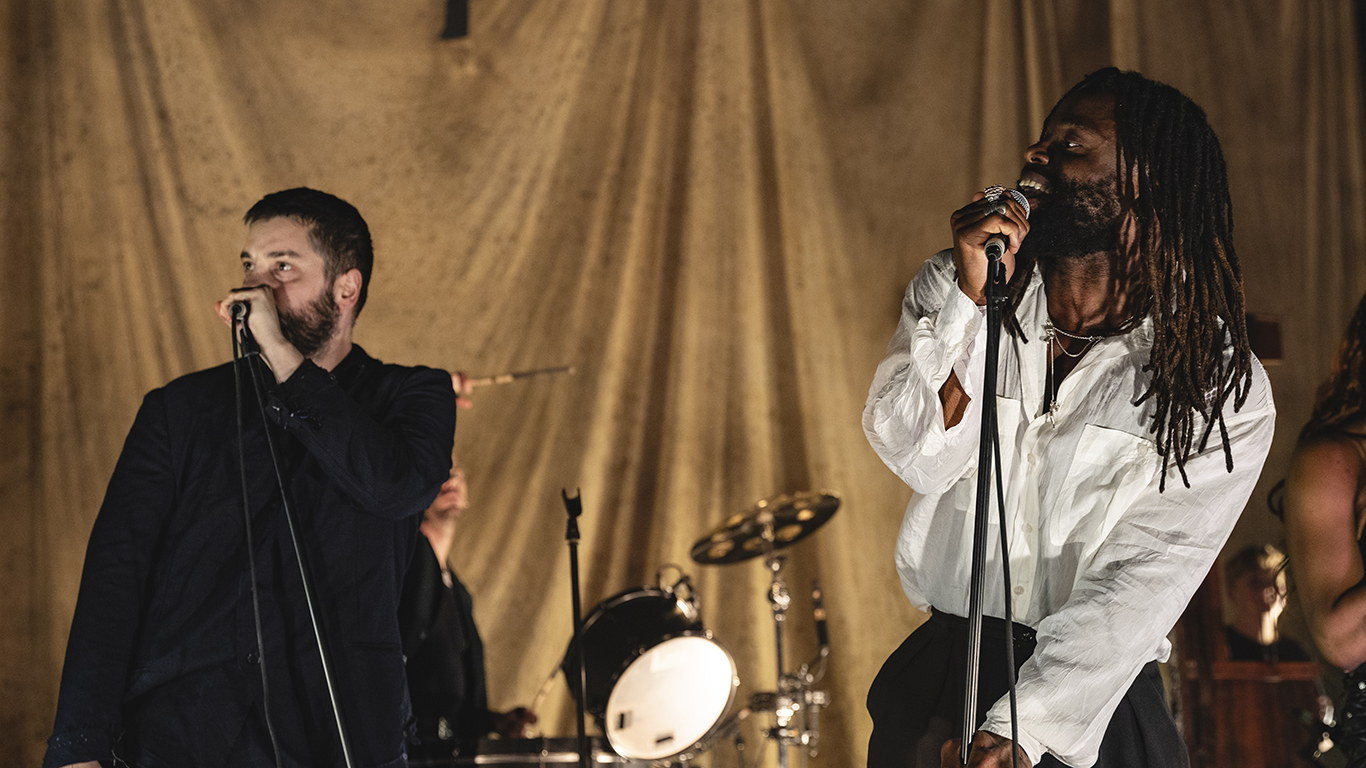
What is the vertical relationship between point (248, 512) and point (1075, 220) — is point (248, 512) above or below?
below

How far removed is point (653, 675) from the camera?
4.12 m

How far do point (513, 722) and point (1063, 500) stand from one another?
116 inches

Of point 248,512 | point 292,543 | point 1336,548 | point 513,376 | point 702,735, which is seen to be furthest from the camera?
point 513,376

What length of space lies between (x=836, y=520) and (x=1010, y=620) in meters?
3.39

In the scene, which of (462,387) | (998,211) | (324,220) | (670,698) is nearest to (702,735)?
(670,698)

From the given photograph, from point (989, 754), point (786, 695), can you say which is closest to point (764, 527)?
point (786, 695)

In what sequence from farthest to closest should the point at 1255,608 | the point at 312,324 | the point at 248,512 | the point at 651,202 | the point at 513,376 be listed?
the point at 651,202 < the point at 513,376 < the point at 1255,608 < the point at 312,324 < the point at 248,512

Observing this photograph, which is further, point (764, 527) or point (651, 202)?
point (651, 202)

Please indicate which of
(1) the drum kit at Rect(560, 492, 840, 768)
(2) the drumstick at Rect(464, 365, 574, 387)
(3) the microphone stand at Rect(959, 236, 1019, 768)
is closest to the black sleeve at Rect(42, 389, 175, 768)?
(3) the microphone stand at Rect(959, 236, 1019, 768)

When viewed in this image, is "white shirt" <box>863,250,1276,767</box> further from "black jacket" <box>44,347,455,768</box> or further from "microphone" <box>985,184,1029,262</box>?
"black jacket" <box>44,347,455,768</box>

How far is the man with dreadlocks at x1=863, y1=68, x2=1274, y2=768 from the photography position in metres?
1.76

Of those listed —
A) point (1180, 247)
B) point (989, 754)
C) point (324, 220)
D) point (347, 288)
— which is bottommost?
point (989, 754)

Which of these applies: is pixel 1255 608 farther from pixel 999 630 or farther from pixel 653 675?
pixel 999 630

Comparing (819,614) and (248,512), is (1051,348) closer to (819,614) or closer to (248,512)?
(248,512)
